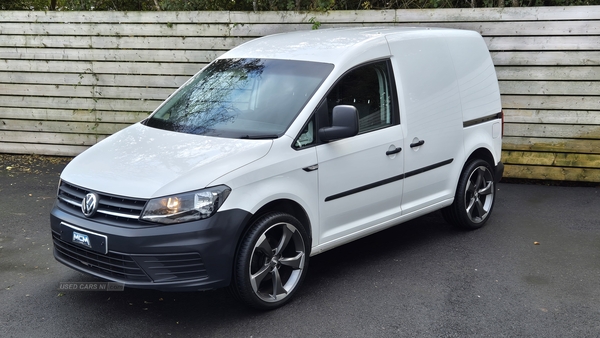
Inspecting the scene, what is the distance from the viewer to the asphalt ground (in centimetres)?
463

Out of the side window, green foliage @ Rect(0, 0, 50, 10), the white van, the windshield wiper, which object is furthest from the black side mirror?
green foliage @ Rect(0, 0, 50, 10)

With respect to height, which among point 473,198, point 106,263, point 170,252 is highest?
point 170,252

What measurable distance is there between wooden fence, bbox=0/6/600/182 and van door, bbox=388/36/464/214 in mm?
2442

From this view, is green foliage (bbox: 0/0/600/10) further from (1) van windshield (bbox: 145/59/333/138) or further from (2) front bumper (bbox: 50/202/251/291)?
(2) front bumper (bbox: 50/202/251/291)

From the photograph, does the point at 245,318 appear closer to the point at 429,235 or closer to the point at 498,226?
the point at 429,235

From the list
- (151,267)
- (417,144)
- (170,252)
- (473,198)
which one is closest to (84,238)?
(151,267)

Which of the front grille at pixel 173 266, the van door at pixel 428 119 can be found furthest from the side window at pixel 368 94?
the front grille at pixel 173 266

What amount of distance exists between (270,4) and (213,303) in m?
5.49

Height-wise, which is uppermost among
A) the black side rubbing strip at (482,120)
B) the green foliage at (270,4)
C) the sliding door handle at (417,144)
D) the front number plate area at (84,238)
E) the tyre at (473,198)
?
the green foliage at (270,4)

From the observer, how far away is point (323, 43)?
570 centimetres

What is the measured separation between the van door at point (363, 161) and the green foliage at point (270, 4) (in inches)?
140

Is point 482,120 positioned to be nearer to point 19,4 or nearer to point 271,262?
point 271,262

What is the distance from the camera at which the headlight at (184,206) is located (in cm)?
437

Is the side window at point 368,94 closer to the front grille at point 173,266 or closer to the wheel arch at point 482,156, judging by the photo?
the wheel arch at point 482,156
